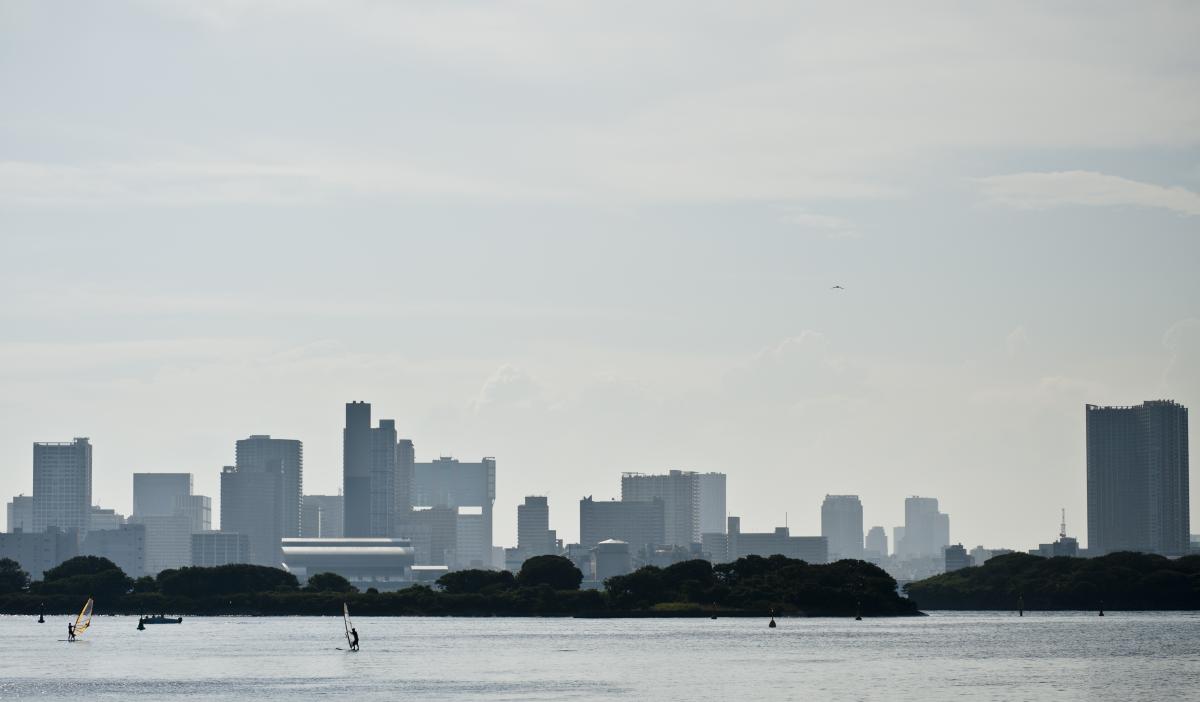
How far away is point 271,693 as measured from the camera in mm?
128375

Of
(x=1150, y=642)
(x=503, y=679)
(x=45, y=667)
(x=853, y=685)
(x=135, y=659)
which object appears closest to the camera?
(x=853, y=685)

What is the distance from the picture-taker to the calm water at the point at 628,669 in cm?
12712

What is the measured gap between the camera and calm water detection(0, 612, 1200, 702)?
127125 mm

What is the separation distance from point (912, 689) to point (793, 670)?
19.7m

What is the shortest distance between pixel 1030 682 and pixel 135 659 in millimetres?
79965

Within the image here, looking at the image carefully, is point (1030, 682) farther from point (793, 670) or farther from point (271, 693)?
point (271, 693)

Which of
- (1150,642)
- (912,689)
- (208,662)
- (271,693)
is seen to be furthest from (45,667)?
(1150,642)

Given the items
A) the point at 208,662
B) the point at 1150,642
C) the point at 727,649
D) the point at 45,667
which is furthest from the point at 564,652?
the point at 1150,642

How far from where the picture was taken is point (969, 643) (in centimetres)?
19012

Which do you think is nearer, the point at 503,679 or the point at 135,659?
the point at 503,679

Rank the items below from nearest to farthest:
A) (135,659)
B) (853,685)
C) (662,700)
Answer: (662,700)
(853,685)
(135,659)

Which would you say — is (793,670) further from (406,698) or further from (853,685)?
(406,698)

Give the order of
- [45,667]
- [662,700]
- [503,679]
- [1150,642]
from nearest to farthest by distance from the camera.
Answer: [662,700] → [503,679] → [45,667] → [1150,642]

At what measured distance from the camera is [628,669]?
14900 cm
